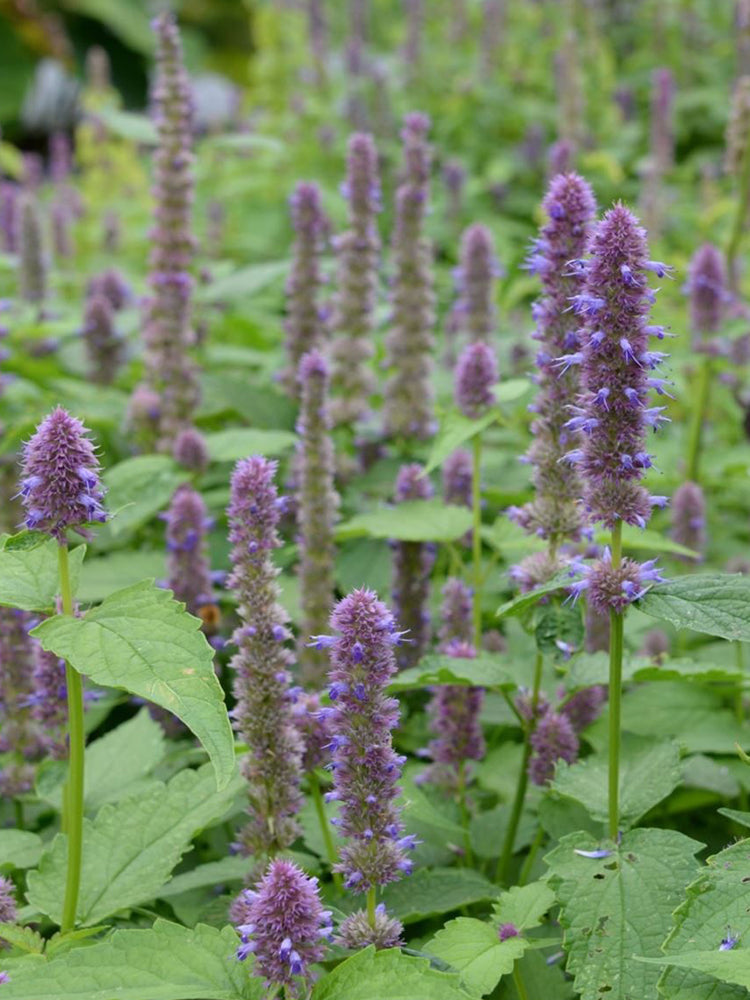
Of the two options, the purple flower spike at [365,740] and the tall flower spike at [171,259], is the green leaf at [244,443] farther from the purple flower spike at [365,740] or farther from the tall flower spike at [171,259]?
the purple flower spike at [365,740]

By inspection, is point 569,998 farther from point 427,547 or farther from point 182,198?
point 182,198

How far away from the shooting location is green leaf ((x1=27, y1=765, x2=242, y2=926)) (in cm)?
261

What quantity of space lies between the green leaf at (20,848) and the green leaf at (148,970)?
2.54 ft

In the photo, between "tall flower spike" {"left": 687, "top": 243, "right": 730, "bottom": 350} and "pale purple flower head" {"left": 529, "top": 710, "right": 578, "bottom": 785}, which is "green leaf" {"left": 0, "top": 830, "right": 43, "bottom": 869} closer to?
"pale purple flower head" {"left": 529, "top": 710, "right": 578, "bottom": 785}

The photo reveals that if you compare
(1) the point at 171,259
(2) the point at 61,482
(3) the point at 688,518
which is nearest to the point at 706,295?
(3) the point at 688,518

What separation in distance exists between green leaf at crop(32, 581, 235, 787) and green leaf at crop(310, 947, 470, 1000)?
1.34ft

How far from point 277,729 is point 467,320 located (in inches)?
118

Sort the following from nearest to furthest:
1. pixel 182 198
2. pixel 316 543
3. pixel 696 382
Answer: pixel 316 543
pixel 182 198
pixel 696 382

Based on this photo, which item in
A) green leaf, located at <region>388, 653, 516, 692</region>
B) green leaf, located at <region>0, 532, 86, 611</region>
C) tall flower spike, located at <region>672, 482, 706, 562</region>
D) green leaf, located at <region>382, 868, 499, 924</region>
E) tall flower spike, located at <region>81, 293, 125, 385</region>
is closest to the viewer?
green leaf, located at <region>0, 532, 86, 611</region>

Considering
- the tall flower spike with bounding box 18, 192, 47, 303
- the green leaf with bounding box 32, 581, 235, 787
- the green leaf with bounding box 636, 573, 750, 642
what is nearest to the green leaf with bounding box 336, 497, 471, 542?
the green leaf with bounding box 636, 573, 750, 642

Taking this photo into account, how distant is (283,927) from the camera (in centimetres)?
205

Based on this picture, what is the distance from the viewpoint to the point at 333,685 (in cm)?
227

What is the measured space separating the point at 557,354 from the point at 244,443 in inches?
67.2

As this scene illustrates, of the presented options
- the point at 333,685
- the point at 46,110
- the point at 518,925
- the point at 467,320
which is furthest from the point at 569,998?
the point at 46,110
